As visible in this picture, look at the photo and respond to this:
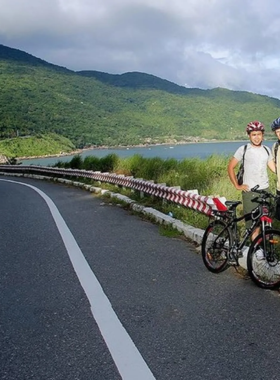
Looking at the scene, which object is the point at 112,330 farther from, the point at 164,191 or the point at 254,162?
the point at 164,191

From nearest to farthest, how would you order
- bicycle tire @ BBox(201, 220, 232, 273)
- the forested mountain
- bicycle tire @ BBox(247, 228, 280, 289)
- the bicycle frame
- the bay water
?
1. bicycle tire @ BBox(247, 228, 280, 289)
2. the bicycle frame
3. bicycle tire @ BBox(201, 220, 232, 273)
4. the bay water
5. the forested mountain

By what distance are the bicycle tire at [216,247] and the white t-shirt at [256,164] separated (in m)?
0.67

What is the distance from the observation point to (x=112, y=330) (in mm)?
3760

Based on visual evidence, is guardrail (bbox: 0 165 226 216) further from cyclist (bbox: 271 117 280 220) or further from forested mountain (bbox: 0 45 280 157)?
forested mountain (bbox: 0 45 280 157)

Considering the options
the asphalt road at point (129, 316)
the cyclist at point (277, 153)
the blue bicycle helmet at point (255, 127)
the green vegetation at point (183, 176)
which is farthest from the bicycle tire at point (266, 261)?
the green vegetation at point (183, 176)

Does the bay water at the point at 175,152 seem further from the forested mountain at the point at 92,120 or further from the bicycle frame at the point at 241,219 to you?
the forested mountain at the point at 92,120

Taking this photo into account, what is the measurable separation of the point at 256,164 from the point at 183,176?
8.20 metres

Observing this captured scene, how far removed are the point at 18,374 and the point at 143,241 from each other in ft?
14.6

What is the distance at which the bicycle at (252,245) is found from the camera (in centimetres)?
482

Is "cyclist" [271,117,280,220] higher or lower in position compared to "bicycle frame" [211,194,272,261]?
higher

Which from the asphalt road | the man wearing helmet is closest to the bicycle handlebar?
the man wearing helmet

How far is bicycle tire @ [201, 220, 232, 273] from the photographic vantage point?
17.9 feet

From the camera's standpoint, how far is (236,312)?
4133 mm

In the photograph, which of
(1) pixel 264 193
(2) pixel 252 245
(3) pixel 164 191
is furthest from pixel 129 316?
(3) pixel 164 191
